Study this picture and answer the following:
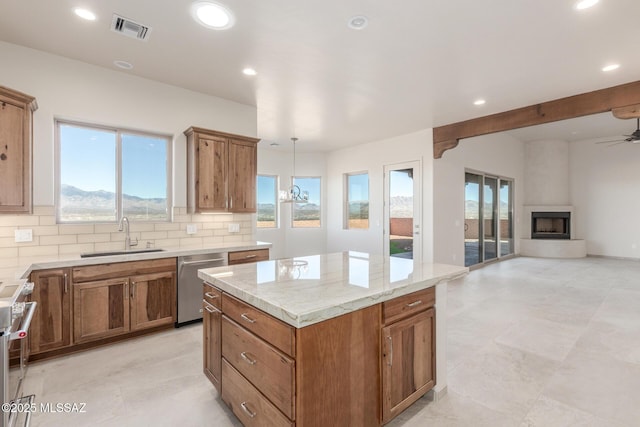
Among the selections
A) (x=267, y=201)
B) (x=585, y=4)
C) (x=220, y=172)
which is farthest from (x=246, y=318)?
(x=267, y=201)

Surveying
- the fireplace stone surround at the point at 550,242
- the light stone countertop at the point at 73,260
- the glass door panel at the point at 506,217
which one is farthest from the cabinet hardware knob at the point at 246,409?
the fireplace stone surround at the point at 550,242

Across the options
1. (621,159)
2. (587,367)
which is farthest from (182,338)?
(621,159)

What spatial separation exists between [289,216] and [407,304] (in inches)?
243

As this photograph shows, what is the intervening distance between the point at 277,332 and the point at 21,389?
223 cm

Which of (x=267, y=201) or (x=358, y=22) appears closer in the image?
(x=358, y=22)

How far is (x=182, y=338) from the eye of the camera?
10.4ft

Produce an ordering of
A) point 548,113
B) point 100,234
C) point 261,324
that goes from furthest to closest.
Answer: point 548,113, point 100,234, point 261,324

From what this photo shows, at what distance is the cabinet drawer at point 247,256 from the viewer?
365cm

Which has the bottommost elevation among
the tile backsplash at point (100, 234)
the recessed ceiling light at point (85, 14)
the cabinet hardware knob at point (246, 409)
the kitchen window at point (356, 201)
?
the cabinet hardware knob at point (246, 409)

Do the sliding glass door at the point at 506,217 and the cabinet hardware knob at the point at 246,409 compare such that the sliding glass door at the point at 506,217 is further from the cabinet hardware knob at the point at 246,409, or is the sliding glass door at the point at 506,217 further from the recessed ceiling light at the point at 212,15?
the cabinet hardware knob at the point at 246,409

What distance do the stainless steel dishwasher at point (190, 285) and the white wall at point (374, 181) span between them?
13.1 feet

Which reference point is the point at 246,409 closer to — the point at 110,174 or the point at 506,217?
the point at 110,174

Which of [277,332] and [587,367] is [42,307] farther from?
[587,367]

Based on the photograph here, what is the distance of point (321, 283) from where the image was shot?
1795 millimetres
